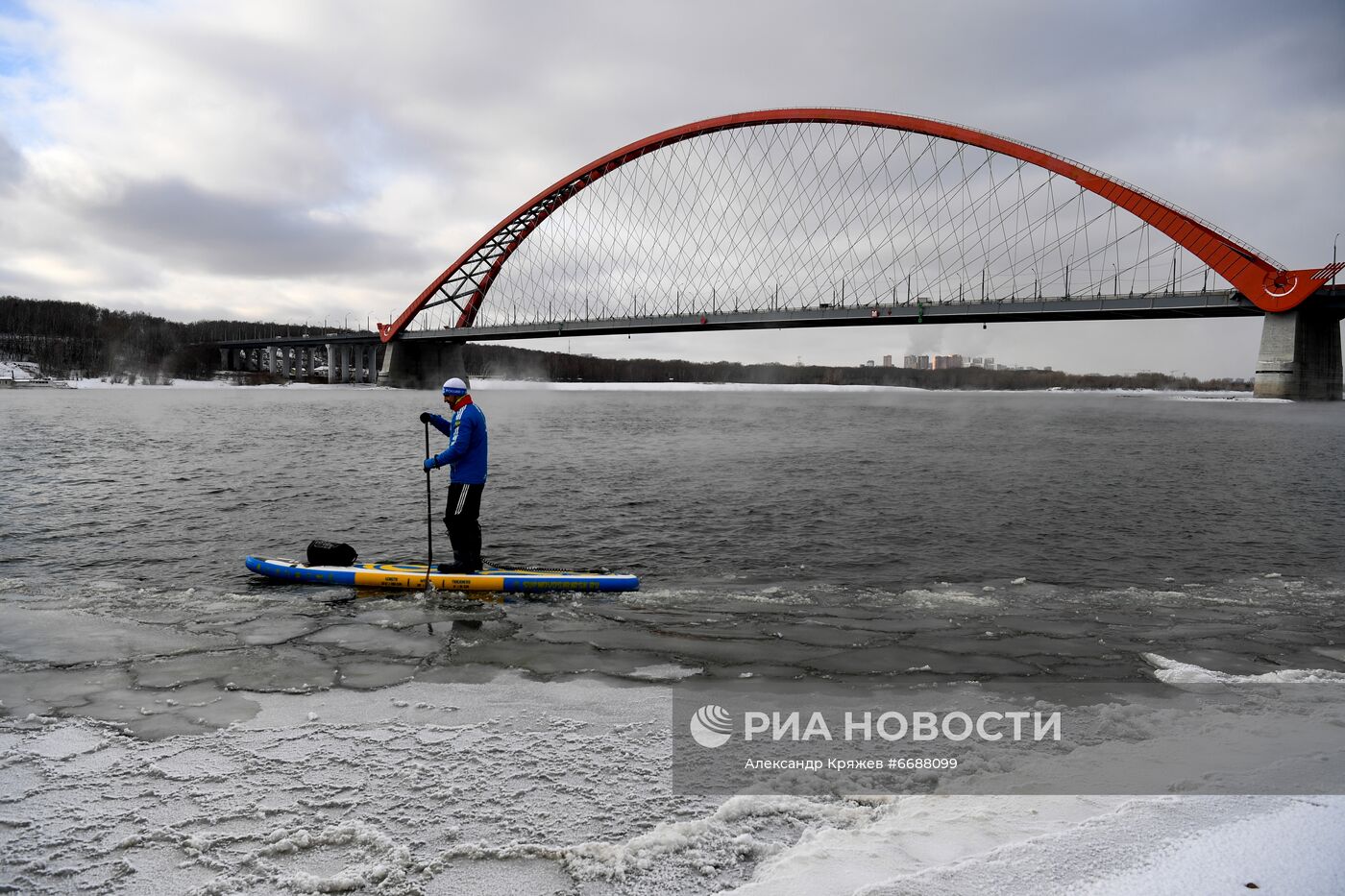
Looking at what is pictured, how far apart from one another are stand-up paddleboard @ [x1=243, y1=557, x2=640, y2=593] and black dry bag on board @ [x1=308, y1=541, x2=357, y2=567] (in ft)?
0.88

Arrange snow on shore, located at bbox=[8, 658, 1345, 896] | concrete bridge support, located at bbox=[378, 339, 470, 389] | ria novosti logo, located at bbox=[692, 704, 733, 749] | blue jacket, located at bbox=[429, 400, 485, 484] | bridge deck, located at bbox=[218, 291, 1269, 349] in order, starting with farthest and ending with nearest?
concrete bridge support, located at bbox=[378, 339, 470, 389] < bridge deck, located at bbox=[218, 291, 1269, 349] < blue jacket, located at bbox=[429, 400, 485, 484] < ria novosti logo, located at bbox=[692, 704, 733, 749] < snow on shore, located at bbox=[8, 658, 1345, 896]

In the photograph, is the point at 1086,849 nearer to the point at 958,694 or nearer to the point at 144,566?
the point at 958,694

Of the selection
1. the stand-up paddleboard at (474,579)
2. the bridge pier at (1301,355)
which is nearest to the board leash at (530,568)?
the stand-up paddleboard at (474,579)

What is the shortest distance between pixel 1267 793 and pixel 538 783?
3.62 meters

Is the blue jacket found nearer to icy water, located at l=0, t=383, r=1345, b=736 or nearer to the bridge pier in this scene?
icy water, located at l=0, t=383, r=1345, b=736

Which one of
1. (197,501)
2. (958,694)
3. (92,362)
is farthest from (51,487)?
(92,362)

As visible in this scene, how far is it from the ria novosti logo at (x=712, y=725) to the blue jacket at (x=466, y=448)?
446cm

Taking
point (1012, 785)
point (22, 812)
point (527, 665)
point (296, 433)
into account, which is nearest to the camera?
point (22, 812)

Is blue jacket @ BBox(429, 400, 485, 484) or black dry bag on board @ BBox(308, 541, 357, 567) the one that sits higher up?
blue jacket @ BBox(429, 400, 485, 484)

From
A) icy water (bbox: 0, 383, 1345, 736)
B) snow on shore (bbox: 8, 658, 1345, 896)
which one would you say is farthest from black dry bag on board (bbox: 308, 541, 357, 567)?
snow on shore (bbox: 8, 658, 1345, 896)

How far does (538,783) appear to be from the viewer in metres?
3.83

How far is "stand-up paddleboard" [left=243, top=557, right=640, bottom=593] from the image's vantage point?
8.28 metres

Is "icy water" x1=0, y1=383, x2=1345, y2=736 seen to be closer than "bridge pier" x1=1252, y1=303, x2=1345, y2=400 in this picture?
Yes

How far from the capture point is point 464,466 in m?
8.62
